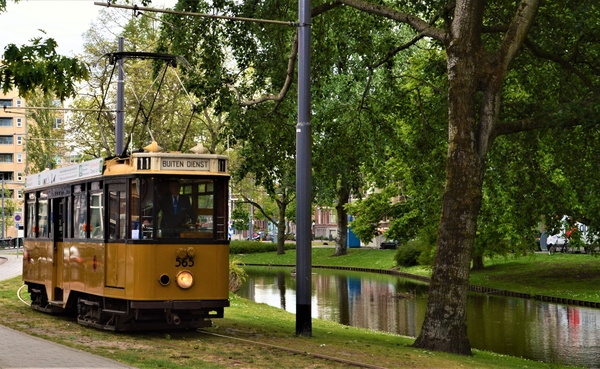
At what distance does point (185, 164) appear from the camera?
59.8 ft

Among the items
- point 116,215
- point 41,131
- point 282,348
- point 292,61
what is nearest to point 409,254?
point 41,131

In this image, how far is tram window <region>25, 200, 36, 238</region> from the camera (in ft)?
81.7

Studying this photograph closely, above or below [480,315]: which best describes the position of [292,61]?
above

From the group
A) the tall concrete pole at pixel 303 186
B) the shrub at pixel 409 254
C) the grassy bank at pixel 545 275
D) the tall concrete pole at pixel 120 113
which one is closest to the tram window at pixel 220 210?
the tall concrete pole at pixel 303 186

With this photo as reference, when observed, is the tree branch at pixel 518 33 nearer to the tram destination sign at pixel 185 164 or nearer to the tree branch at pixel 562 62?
the tree branch at pixel 562 62

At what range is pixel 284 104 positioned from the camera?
24094 millimetres

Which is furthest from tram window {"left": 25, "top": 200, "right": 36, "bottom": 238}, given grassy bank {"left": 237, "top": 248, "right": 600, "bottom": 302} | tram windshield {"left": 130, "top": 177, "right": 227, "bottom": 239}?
grassy bank {"left": 237, "top": 248, "right": 600, "bottom": 302}

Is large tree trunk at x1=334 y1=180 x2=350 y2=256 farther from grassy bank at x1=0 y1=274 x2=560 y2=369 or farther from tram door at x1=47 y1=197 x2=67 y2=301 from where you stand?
grassy bank at x1=0 y1=274 x2=560 y2=369

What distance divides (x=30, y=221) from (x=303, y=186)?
9.08 meters

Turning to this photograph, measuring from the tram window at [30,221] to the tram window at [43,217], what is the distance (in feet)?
1.98

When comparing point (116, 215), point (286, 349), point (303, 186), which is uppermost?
point (303, 186)

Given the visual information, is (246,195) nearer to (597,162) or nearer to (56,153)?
(56,153)

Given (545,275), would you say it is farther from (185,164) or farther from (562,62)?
(185,164)

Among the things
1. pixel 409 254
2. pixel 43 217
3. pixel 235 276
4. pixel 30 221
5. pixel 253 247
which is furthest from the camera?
pixel 253 247
